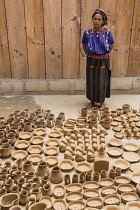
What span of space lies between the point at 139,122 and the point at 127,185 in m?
1.51

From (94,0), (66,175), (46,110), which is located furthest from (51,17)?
(66,175)

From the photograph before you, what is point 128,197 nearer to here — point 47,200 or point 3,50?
point 47,200

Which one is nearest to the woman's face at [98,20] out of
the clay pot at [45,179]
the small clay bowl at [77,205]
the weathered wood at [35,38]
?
the weathered wood at [35,38]

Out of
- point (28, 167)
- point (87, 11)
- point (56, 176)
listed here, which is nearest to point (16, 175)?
point (28, 167)

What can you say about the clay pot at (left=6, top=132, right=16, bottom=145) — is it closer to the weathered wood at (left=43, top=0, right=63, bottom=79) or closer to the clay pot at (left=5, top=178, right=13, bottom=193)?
the clay pot at (left=5, top=178, right=13, bottom=193)

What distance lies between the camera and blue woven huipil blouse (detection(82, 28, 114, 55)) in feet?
13.3

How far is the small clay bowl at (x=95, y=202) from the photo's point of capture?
100 inches

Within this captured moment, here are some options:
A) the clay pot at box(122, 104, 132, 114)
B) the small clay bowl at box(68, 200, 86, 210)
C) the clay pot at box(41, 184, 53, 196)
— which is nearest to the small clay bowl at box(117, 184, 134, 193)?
the small clay bowl at box(68, 200, 86, 210)

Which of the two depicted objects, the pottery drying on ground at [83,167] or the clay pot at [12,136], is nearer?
the pottery drying on ground at [83,167]

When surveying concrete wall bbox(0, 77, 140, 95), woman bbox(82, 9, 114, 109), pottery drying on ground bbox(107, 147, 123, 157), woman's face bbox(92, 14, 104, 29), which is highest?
woman's face bbox(92, 14, 104, 29)

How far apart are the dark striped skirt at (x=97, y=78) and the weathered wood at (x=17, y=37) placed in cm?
127

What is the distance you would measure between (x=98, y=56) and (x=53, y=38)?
3.39 feet

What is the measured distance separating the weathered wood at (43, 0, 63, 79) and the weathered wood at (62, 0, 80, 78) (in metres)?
0.08

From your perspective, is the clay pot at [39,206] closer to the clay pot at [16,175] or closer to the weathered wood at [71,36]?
the clay pot at [16,175]
